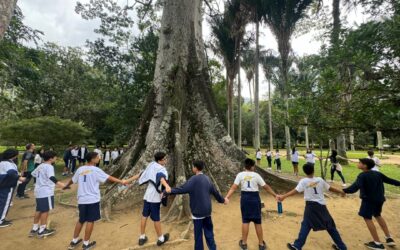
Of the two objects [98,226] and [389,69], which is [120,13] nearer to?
[98,226]

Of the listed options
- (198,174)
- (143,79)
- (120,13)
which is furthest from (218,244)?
(120,13)

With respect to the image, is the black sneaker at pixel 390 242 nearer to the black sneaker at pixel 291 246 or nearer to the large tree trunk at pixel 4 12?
the black sneaker at pixel 291 246

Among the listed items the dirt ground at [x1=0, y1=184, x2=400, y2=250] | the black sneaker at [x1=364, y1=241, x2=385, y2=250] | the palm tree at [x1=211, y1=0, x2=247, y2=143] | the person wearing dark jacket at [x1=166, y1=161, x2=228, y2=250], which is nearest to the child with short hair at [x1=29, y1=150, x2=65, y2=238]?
the dirt ground at [x1=0, y1=184, x2=400, y2=250]

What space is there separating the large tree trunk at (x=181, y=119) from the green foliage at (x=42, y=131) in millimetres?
9907

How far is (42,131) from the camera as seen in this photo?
15.8 metres

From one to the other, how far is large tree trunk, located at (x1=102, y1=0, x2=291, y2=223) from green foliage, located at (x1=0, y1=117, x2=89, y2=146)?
9.91 m

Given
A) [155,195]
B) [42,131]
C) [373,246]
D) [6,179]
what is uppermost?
[42,131]

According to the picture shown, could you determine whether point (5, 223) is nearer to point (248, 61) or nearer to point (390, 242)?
point (390, 242)

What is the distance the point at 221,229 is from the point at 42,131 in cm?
1464

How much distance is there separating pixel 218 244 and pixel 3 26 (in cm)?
466

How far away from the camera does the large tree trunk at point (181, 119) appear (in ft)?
23.1

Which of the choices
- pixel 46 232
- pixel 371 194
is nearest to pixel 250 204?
pixel 371 194

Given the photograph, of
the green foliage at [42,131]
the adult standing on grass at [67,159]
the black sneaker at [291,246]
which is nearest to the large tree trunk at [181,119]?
the black sneaker at [291,246]

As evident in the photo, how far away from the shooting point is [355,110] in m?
4.55
